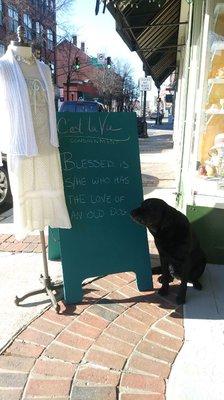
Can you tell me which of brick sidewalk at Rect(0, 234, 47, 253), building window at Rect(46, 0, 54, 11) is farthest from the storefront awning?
building window at Rect(46, 0, 54, 11)

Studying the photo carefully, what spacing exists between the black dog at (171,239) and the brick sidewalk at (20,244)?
1.78 metres

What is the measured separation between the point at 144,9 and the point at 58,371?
5672 mm

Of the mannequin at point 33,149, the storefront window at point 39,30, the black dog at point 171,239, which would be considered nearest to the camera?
the mannequin at point 33,149

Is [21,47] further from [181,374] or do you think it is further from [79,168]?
[181,374]

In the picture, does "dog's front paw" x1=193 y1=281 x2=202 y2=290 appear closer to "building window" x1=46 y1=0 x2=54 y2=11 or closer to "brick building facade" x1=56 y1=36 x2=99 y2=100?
"building window" x1=46 y1=0 x2=54 y2=11

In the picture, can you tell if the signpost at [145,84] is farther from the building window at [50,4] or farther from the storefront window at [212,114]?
the storefront window at [212,114]

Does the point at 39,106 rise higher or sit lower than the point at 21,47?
lower

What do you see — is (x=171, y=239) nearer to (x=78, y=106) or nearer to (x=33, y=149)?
(x=33, y=149)

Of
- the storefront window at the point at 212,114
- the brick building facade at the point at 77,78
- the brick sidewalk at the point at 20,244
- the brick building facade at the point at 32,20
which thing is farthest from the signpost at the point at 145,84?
the brick building facade at the point at 77,78

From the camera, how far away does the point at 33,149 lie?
2.99 m

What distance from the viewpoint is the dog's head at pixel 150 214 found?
3.35m

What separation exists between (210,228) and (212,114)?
1.20m

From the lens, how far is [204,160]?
4555 millimetres

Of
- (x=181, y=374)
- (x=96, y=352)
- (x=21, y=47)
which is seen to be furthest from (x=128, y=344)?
(x=21, y=47)
